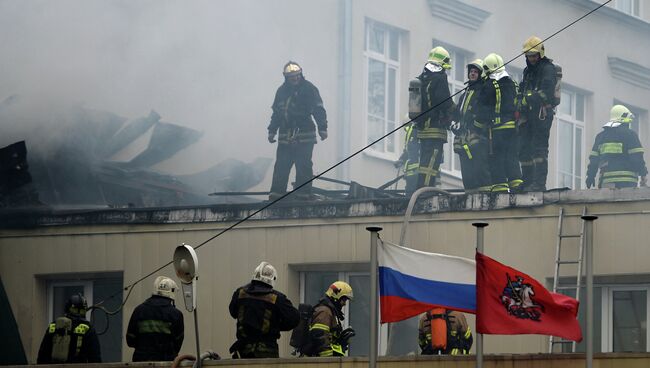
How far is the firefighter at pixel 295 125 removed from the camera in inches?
840

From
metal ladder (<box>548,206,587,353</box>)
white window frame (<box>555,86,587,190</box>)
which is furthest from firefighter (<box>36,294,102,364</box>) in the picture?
white window frame (<box>555,86,587,190</box>)

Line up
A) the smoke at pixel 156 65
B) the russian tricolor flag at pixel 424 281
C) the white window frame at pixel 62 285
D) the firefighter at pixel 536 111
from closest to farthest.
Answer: the russian tricolor flag at pixel 424 281 → the firefighter at pixel 536 111 → the white window frame at pixel 62 285 → the smoke at pixel 156 65

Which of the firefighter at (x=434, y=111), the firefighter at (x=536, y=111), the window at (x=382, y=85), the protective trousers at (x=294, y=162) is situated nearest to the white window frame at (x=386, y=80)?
the window at (x=382, y=85)

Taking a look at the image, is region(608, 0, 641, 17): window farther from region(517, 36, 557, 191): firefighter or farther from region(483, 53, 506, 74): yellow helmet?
region(517, 36, 557, 191): firefighter

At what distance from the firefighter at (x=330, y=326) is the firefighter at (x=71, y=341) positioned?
1.92 metres

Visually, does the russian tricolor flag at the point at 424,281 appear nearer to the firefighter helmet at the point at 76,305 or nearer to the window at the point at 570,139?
the firefighter helmet at the point at 76,305

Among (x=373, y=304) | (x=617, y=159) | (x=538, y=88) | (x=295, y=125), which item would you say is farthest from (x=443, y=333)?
(x=617, y=159)

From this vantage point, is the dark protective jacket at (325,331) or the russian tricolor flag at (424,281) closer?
the russian tricolor flag at (424,281)

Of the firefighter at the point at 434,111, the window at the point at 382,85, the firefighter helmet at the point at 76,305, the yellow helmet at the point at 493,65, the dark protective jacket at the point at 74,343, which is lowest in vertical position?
the dark protective jacket at the point at 74,343

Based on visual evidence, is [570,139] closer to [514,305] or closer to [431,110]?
[431,110]

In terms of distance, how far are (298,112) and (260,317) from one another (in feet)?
20.7

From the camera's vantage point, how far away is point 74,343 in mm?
16938

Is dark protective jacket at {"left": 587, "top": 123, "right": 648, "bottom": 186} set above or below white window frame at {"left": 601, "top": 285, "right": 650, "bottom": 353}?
above

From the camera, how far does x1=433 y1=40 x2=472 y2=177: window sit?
2827 cm
